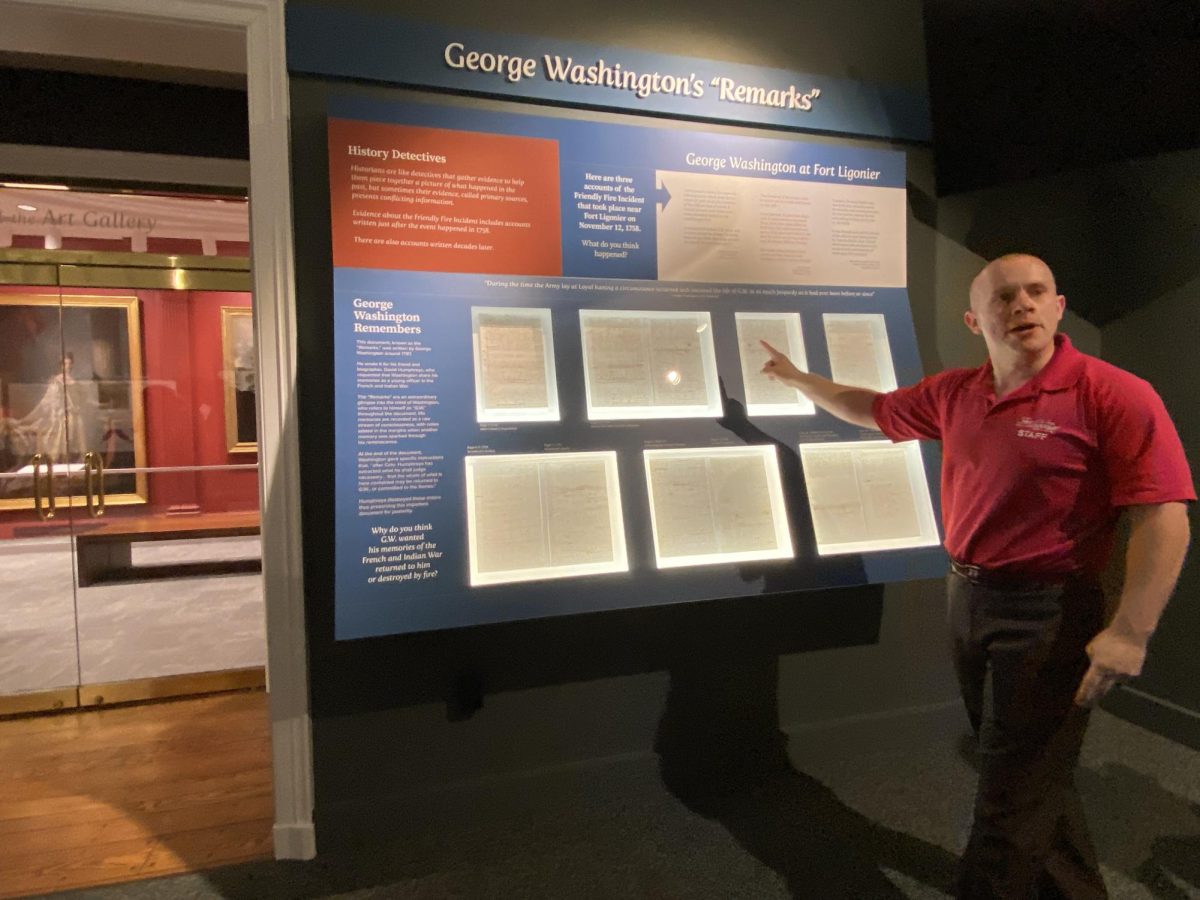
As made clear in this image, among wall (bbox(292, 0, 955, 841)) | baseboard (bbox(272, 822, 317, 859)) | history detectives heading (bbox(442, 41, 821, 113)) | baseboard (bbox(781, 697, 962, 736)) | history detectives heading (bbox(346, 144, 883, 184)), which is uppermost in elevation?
history detectives heading (bbox(442, 41, 821, 113))

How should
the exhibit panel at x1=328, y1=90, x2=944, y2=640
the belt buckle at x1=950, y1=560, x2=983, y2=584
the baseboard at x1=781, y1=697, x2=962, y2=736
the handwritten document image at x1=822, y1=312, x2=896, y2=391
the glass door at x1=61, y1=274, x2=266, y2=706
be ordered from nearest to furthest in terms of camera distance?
the belt buckle at x1=950, y1=560, x2=983, y2=584
the exhibit panel at x1=328, y1=90, x2=944, y2=640
the handwritten document image at x1=822, y1=312, x2=896, y2=391
the baseboard at x1=781, y1=697, x2=962, y2=736
the glass door at x1=61, y1=274, x2=266, y2=706

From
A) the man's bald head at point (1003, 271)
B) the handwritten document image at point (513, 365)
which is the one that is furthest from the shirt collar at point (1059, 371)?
the handwritten document image at point (513, 365)

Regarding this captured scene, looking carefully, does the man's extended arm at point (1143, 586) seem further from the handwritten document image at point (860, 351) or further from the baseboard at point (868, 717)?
the baseboard at point (868, 717)

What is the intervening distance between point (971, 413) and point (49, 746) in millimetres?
3800

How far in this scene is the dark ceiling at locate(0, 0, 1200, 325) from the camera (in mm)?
2051

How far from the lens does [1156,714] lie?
2.70 metres

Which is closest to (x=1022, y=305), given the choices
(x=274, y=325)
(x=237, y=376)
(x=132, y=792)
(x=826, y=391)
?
(x=826, y=391)

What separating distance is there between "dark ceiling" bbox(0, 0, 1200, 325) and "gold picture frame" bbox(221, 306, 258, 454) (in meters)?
1.44

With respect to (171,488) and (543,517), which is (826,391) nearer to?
(543,517)

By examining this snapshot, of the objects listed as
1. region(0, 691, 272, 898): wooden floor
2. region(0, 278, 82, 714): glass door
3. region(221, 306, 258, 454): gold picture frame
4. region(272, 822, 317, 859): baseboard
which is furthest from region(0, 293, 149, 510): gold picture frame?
region(272, 822, 317, 859): baseboard

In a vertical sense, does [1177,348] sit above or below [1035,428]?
above

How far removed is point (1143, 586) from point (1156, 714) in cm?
198

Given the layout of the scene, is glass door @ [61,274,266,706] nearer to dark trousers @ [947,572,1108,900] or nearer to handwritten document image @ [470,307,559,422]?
handwritten document image @ [470,307,559,422]

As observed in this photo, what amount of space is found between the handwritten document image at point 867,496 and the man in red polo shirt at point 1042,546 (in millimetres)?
653
